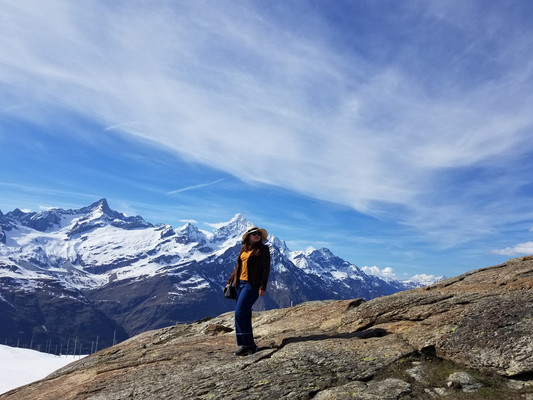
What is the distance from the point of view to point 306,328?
17625mm

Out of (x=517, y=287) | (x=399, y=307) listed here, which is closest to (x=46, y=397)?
(x=399, y=307)

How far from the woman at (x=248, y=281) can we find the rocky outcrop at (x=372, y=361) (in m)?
0.71

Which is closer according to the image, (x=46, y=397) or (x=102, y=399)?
(x=102, y=399)

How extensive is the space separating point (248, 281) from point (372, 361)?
16.6 ft

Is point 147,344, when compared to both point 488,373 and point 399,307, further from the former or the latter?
point 488,373

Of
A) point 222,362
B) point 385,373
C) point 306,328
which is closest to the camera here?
point 385,373

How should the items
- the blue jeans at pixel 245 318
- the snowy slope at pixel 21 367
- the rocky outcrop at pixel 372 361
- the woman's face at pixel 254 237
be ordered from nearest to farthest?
the rocky outcrop at pixel 372 361 < the blue jeans at pixel 245 318 < the woman's face at pixel 254 237 < the snowy slope at pixel 21 367

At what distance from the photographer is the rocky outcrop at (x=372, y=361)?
990cm

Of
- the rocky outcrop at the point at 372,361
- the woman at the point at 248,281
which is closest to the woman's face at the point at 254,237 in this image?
the woman at the point at 248,281

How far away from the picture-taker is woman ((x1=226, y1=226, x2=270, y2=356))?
13.7 m

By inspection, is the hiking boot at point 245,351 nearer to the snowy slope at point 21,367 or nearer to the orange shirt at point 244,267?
the orange shirt at point 244,267

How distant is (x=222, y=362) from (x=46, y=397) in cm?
616

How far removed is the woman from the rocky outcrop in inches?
28.0

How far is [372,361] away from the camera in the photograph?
11.4 m
